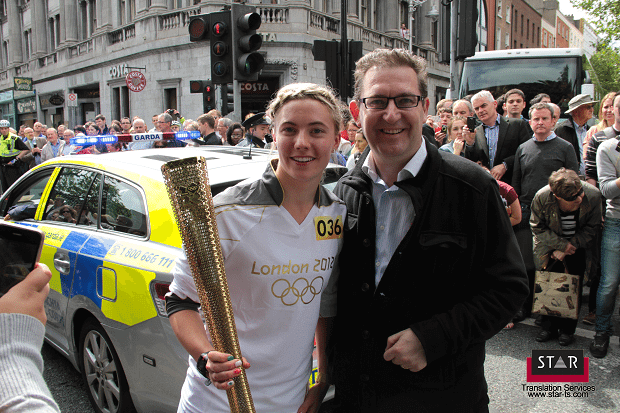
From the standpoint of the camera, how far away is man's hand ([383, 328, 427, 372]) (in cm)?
152

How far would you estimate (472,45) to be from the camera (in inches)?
248

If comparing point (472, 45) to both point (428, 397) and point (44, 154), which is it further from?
point (44, 154)

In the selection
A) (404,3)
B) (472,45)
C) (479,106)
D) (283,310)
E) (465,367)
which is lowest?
(465,367)

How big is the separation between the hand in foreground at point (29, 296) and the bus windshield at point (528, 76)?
35.0 feet

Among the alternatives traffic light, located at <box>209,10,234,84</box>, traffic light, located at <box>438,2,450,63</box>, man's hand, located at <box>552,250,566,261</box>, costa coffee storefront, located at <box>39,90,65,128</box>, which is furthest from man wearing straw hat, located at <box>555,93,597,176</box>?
costa coffee storefront, located at <box>39,90,65,128</box>

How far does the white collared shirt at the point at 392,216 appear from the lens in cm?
165

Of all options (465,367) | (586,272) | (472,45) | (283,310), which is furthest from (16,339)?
(472,45)

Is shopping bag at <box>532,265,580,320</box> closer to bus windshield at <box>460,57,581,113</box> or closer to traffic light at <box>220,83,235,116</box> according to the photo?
traffic light at <box>220,83,235,116</box>

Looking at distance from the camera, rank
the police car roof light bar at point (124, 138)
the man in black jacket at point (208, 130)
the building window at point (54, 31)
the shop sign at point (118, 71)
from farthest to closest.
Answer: the building window at point (54, 31), the shop sign at point (118, 71), the man in black jacket at point (208, 130), the police car roof light bar at point (124, 138)

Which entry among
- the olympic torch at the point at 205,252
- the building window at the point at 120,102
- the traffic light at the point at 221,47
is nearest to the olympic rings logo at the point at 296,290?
the olympic torch at the point at 205,252

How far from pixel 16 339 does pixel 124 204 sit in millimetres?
2259

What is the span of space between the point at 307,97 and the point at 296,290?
0.67 metres

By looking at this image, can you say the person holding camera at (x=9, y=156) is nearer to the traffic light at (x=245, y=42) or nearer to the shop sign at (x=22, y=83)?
the traffic light at (x=245, y=42)

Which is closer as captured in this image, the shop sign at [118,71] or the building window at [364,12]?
the shop sign at [118,71]
